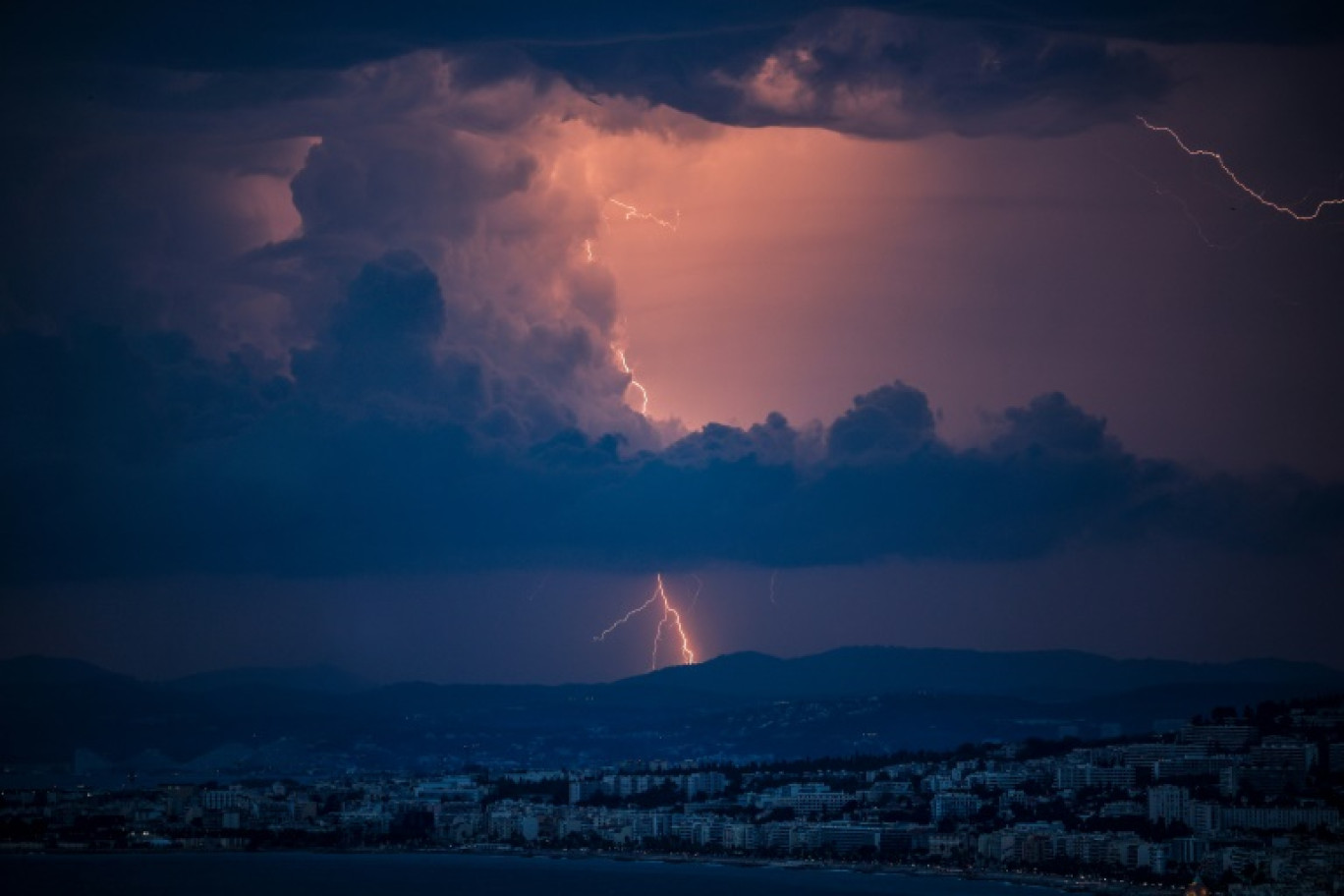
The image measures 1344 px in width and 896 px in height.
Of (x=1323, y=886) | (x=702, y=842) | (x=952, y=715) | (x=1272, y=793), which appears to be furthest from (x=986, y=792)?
(x=952, y=715)

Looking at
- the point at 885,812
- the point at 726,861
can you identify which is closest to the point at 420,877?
the point at 726,861

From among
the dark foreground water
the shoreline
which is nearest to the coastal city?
the shoreline

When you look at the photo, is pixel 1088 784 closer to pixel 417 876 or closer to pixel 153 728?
pixel 417 876

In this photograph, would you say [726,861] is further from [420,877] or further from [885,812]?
[420,877]

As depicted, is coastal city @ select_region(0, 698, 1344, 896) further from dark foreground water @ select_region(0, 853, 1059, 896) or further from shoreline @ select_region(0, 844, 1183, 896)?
dark foreground water @ select_region(0, 853, 1059, 896)

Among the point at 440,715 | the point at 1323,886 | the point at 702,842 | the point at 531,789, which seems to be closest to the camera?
the point at 1323,886

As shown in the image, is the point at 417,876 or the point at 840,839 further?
the point at 840,839

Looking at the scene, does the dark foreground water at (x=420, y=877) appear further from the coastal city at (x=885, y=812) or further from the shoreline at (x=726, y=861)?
the coastal city at (x=885, y=812)
